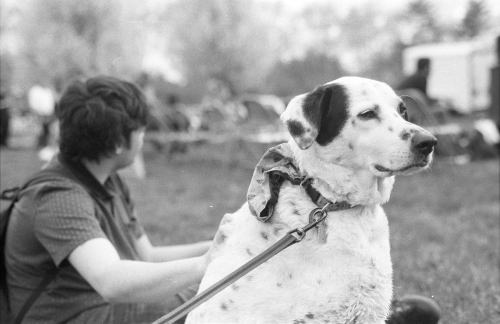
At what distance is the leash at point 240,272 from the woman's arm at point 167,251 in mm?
906

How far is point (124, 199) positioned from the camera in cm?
285

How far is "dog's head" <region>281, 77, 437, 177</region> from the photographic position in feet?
6.13

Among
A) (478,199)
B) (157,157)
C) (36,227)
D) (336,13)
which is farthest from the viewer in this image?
(336,13)

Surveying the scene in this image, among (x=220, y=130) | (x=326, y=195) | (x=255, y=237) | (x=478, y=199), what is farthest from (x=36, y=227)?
(x=220, y=130)

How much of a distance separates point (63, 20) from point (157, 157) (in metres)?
13.8

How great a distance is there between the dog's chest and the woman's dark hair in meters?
0.90

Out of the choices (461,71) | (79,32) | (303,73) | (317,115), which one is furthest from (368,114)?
(303,73)

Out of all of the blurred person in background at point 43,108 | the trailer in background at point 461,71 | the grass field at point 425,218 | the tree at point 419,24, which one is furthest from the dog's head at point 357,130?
the tree at point 419,24

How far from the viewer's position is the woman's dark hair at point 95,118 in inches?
96.6

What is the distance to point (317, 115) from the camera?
192cm

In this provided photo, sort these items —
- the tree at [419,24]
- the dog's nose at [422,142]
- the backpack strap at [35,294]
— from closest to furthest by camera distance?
1. the dog's nose at [422,142]
2. the backpack strap at [35,294]
3. the tree at [419,24]

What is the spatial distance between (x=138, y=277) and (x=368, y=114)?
973 mm

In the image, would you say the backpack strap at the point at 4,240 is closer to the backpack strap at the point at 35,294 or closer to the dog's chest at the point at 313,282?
the backpack strap at the point at 35,294

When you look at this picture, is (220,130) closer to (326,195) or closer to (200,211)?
(200,211)
